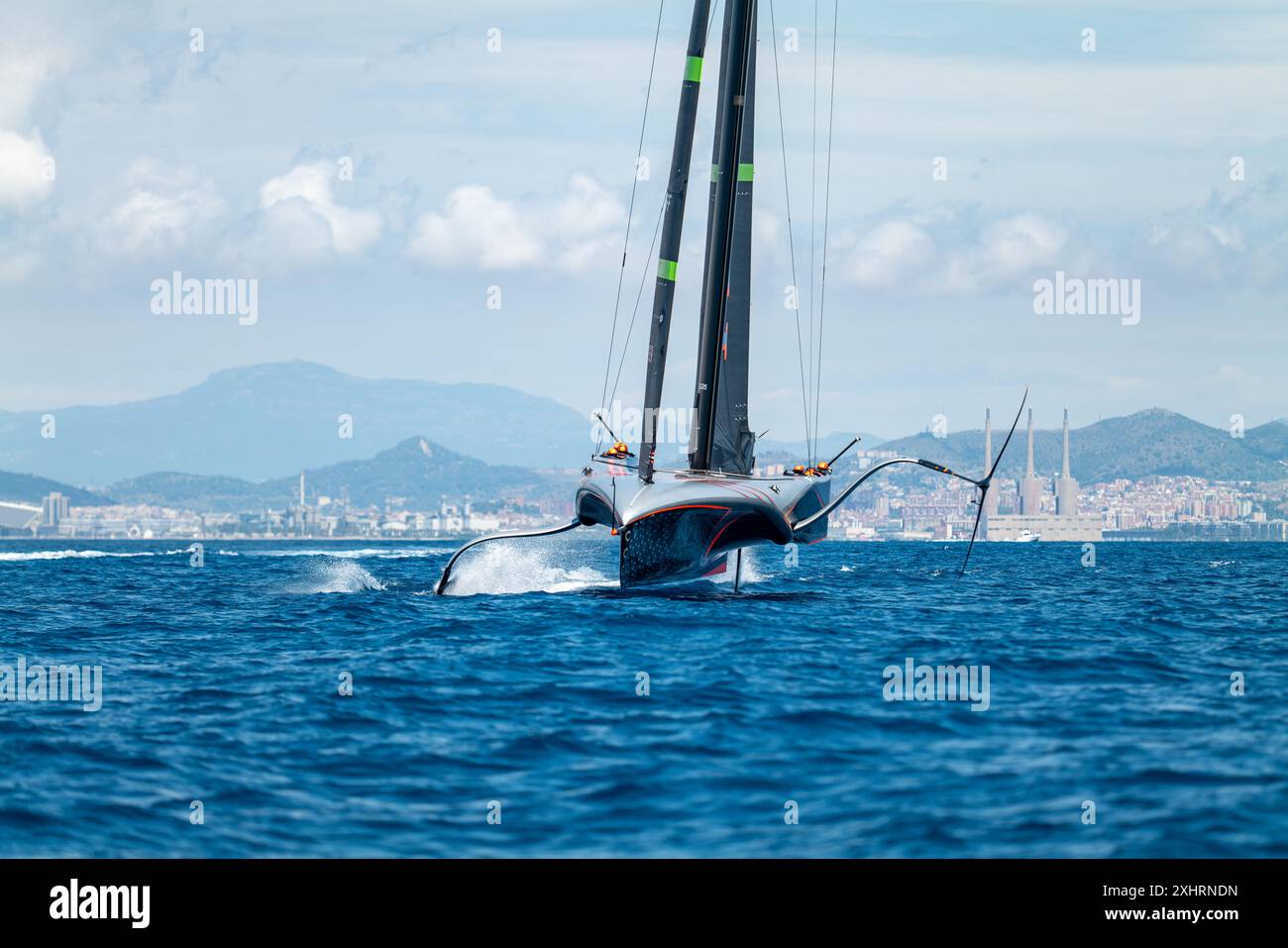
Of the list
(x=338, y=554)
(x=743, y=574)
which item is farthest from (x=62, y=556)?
(x=743, y=574)

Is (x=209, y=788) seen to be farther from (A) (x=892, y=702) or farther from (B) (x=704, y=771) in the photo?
(A) (x=892, y=702)

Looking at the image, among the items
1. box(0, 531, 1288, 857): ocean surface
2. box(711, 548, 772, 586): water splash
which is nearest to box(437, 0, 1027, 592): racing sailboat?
box(0, 531, 1288, 857): ocean surface

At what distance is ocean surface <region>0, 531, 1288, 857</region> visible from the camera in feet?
35.8

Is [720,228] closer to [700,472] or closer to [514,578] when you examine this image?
[700,472]

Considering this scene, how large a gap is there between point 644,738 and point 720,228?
57.1ft

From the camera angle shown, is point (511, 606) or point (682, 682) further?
point (511, 606)

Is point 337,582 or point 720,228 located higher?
point 720,228

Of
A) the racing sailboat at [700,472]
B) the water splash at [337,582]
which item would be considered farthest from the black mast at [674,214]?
the water splash at [337,582]

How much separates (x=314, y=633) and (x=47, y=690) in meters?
6.54

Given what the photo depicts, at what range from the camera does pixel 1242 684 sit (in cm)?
1819

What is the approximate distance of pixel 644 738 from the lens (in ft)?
47.7

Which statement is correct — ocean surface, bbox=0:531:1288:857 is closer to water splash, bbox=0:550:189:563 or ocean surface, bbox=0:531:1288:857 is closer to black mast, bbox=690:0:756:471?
black mast, bbox=690:0:756:471

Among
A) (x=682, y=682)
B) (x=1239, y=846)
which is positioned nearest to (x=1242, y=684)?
(x=682, y=682)
